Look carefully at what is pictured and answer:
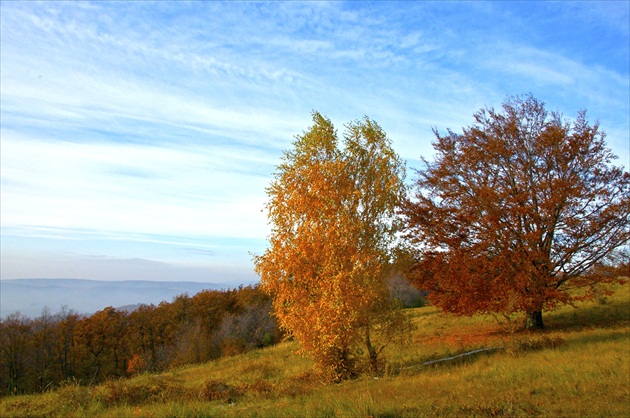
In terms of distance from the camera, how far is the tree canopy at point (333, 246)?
13688 millimetres

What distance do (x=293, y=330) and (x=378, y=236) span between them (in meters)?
4.49

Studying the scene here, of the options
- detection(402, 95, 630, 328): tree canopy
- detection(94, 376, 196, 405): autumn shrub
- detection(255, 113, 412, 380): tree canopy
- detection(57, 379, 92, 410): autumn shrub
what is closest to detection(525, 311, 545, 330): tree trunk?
detection(402, 95, 630, 328): tree canopy

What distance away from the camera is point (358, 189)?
50.9 ft

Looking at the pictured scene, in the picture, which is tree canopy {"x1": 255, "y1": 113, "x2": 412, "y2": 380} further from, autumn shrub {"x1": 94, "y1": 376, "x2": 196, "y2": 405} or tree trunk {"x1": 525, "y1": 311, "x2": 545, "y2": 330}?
tree trunk {"x1": 525, "y1": 311, "x2": 545, "y2": 330}

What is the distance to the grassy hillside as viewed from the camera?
8453 millimetres

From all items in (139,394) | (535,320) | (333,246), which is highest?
(333,246)

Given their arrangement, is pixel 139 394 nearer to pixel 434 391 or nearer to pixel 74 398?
pixel 74 398

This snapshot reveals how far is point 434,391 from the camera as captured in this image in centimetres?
1018

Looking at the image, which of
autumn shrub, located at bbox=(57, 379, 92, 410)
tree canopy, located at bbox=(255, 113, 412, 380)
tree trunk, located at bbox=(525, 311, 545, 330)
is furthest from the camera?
tree trunk, located at bbox=(525, 311, 545, 330)

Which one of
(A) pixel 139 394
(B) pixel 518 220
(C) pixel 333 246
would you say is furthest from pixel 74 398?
(B) pixel 518 220

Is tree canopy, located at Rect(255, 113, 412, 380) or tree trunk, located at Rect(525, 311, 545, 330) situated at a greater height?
tree canopy, located at Rect(255, 113, 412, 380)

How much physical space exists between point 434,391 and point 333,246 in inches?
217

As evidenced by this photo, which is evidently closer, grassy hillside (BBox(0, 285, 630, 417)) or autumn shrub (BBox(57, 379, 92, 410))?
grassy hillside (BBox(0, 285, 630, 417))

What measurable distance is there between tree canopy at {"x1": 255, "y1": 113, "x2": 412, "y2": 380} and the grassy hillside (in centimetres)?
161
